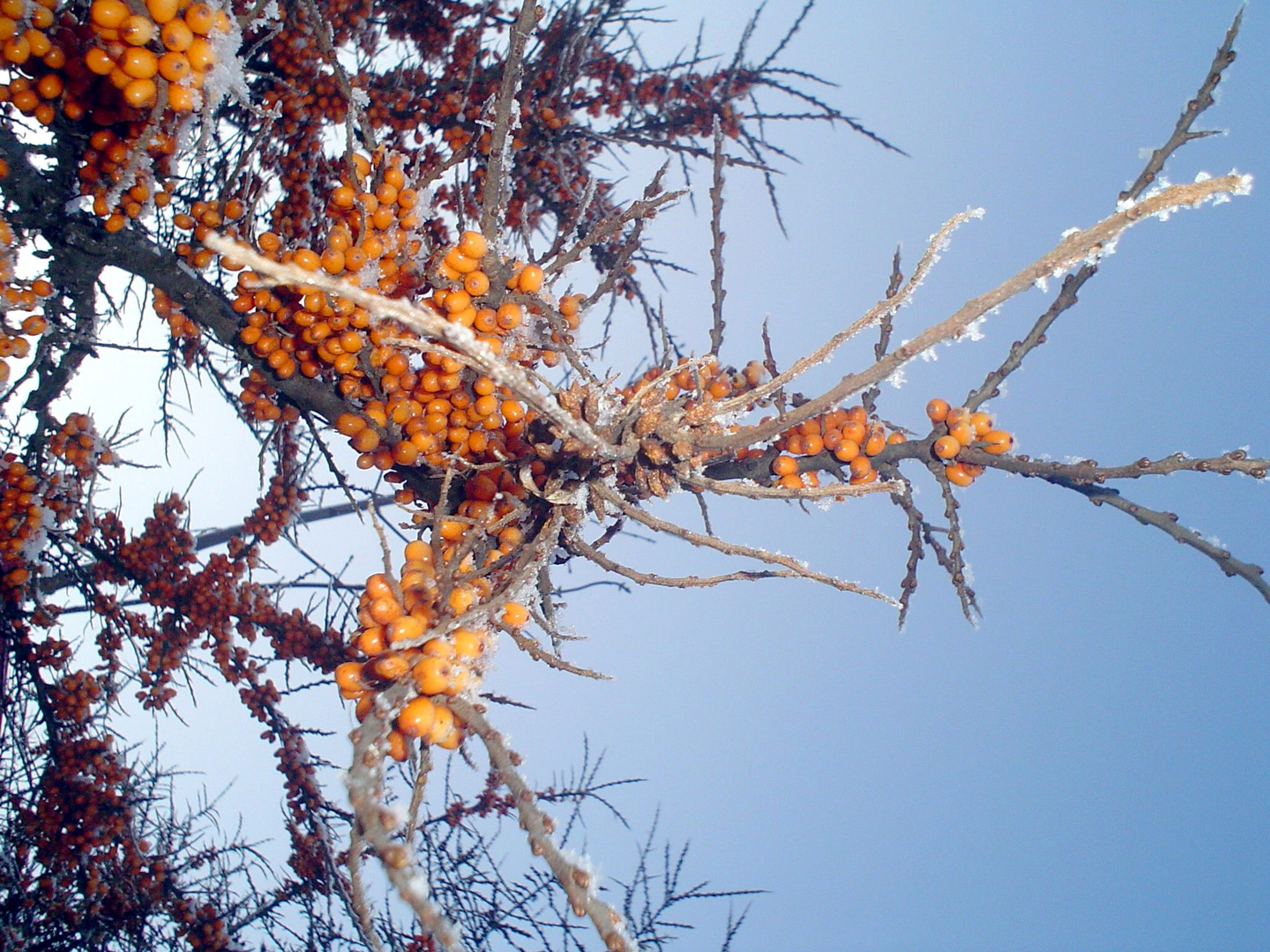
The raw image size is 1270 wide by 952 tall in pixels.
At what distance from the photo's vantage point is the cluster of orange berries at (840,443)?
214 cm

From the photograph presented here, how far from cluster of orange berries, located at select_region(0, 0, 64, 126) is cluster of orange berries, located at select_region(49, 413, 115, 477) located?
2.14m

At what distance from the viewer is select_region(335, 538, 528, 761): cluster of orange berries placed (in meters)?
1.26

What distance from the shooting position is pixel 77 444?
3.92 metres

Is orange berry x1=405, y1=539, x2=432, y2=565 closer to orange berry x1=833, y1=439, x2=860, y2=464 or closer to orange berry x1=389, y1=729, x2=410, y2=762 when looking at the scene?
orange berry x1=389, y1=729, x2=410, y2=762

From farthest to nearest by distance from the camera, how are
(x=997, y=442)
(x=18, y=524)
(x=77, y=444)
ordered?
1. (x=77, y=444)
2. (x=18, y=524)
3. (x=997, y=442)

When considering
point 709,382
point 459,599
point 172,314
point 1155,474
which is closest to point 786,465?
point 709,382

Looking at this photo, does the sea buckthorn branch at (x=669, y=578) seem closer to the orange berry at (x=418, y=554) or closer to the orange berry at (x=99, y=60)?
the orange berry at (x=418, y=554)

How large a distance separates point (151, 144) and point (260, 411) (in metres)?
1.01

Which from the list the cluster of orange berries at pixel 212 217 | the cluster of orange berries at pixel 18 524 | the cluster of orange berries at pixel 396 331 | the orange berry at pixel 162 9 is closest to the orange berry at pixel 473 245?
the cluster of orange berries at pixel 396 331

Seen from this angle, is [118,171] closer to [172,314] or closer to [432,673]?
[172,314]

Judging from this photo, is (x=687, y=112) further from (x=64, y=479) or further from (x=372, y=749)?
(x=372, y=749)

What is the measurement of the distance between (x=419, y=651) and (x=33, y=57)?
2346 mm

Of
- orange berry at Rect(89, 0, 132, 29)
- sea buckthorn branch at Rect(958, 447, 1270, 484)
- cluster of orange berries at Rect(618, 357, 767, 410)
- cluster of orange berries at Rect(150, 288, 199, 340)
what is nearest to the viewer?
sea buckthorn branch at Rect(958, 447, 1270, 484)

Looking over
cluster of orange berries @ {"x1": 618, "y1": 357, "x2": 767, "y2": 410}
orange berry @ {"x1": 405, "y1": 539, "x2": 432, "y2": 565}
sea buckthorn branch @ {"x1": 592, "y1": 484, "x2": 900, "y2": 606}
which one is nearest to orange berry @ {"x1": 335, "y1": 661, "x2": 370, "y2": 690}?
orange berry @ {"x1": 405, "y1": 539, "x2": 432, "y2": 565}
